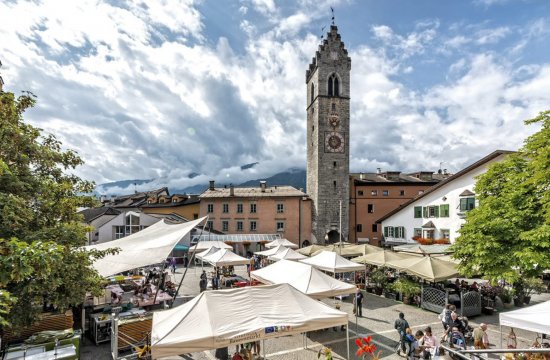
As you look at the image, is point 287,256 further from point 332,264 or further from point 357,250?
point 357,250

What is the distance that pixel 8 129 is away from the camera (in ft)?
24.8

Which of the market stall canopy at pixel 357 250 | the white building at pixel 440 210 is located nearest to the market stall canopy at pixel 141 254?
the market stall canopy at pixel 357 250

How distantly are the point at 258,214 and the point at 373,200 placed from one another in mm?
18252

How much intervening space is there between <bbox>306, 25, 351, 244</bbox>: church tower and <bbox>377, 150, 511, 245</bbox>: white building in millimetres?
7567

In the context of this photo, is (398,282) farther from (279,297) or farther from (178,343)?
(178,343)

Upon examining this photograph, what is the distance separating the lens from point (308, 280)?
11242 millimetres

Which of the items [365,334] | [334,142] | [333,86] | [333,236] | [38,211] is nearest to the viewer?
[38,211]

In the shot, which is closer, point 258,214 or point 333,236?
point 258,214

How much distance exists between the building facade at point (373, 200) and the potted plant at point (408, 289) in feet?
92.0

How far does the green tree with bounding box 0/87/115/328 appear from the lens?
7035 millimetres

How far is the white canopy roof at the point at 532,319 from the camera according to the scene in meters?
7.74

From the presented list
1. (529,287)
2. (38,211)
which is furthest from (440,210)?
A: (38,211)

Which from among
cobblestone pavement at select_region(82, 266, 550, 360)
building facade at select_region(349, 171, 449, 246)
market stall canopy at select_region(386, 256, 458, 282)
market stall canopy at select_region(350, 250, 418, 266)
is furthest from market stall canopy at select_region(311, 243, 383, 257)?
building facade at select_region(349, 171, 449, 246)

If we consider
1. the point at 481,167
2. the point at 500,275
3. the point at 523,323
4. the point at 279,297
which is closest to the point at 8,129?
the point at 279,297
